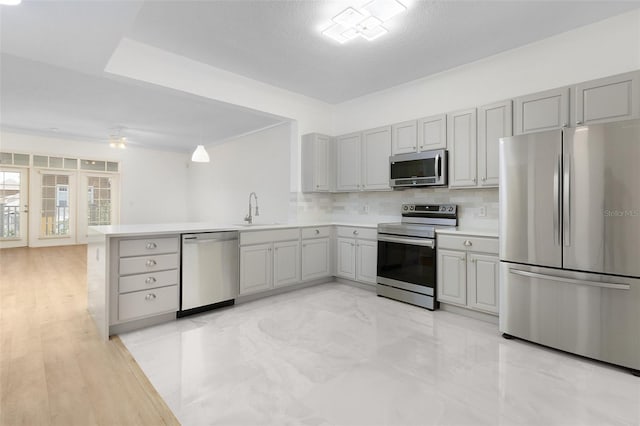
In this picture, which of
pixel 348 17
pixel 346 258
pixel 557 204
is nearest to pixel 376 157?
pixel 346 258

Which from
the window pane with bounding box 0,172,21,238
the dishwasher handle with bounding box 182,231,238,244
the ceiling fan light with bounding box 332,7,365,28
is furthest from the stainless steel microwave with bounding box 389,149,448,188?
the window pane with bounding box 0,172,21,238

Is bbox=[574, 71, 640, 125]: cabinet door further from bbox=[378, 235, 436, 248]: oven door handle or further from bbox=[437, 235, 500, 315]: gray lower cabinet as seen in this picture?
bbox=[378, 235, 436, 248]: oven door handle

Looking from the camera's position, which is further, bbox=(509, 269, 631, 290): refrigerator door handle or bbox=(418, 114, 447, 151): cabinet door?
bbox=(418, 114, 447, 151): cabinet door

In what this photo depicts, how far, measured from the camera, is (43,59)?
2.94 metres

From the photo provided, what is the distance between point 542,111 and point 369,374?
8.97 ft

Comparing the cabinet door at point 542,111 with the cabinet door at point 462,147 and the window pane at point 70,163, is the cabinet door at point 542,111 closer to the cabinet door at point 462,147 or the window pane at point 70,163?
the cabinet door at point 462,147

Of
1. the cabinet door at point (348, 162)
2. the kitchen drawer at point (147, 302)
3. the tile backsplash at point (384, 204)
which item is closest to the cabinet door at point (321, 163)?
the cabinet door at point (348, 162)

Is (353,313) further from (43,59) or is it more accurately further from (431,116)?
(43,59)

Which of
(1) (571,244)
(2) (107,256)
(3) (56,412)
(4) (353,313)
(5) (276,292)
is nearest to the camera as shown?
(3) (56,412)

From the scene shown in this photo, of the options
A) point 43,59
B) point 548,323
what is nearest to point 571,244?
point 548,323

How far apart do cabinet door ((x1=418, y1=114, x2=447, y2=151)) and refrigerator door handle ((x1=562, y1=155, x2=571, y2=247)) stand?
1.36 meters

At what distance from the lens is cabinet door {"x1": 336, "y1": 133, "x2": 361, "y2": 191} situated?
4.62 metres

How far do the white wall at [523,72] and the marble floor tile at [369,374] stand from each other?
2.47 metres

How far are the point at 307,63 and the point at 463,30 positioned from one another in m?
1.64
